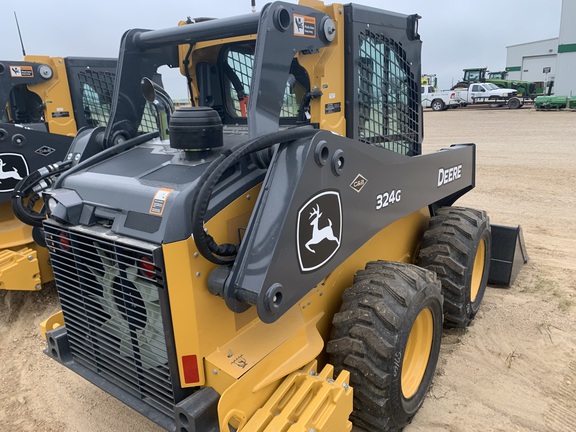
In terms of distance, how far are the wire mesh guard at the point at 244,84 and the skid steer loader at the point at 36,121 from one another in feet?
3.32

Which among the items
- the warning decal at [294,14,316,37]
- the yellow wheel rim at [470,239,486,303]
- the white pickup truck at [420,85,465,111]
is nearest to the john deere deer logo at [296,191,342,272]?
the warning decal at [294,14,316,37]

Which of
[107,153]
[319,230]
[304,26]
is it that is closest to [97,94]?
[107,153]

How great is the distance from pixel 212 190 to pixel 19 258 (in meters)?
3.37

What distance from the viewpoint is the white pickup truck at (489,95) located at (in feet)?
91.5

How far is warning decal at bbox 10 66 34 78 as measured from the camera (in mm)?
6262

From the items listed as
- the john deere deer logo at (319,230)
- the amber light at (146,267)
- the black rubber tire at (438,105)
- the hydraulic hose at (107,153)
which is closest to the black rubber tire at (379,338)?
the john deere deer logo at (319,230)

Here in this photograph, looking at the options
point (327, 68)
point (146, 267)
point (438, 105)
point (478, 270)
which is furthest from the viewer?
point (438, 105)

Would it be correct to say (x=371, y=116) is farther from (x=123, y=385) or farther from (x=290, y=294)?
(x=123, y=385)

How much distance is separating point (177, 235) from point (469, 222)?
2.73m

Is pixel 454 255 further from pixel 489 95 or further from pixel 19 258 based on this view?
pixel 489 95

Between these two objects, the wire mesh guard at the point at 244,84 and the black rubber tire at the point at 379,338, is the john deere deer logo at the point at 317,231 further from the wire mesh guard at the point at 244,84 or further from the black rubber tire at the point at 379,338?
the wire mesh guard at the point at 244,84

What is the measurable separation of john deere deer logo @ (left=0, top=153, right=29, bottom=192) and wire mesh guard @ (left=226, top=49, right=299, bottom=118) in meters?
2.36

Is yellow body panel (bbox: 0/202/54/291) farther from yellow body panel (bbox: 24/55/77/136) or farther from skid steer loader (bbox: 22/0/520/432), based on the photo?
yellow body panel (bbox: 24/55/77/136)

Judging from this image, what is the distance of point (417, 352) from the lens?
2.97 m
